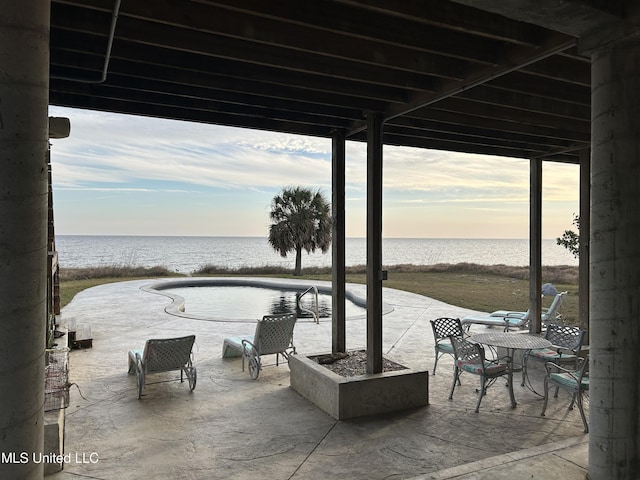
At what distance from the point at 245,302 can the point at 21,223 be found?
1232 centimetres

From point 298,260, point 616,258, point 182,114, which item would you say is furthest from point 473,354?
point 298,260

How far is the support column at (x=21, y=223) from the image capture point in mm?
1487

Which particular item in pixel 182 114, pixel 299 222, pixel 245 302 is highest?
pixel 182 114

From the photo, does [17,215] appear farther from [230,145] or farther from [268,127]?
[230,145]

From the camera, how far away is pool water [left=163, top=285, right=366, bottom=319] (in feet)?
37.9

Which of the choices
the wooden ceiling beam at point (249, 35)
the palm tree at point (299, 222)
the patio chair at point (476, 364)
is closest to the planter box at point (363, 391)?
the patio chair at point (476, 364)

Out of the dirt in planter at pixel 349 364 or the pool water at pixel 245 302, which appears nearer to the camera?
the dirt in planter at pixel 349 364

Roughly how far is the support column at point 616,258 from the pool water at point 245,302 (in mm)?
8035

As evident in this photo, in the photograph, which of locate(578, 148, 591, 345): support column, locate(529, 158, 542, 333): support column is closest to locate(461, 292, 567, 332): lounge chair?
locate(529, 158, 542, 333): support column

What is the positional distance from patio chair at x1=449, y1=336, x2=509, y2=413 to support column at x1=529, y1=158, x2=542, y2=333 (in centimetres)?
261

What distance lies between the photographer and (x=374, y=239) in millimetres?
4602

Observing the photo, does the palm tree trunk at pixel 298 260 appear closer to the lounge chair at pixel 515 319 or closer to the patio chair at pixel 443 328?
the lounge chair at pixel 515 319

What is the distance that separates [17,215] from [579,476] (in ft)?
11.2

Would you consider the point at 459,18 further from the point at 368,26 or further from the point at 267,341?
the point at 267,341
